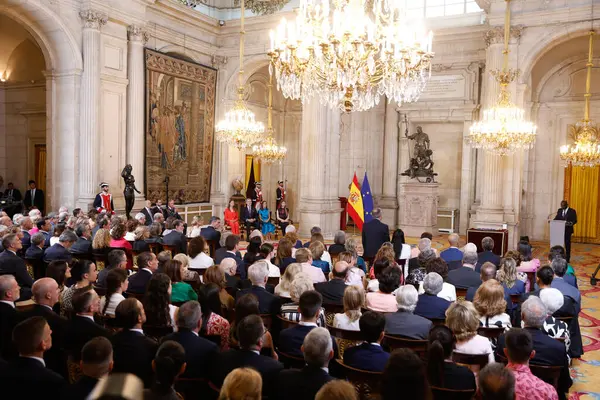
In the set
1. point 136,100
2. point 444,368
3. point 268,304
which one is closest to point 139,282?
point 268,304

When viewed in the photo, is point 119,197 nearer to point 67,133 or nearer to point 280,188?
point 67,133

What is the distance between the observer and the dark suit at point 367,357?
3.21 m

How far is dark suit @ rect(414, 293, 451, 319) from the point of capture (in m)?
4.36

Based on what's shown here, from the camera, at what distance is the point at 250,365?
308cm

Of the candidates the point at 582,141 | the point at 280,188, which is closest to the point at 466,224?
the point at 582,141

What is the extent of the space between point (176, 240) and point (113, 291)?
3512 millimetres

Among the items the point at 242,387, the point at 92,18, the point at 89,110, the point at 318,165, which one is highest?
the point at 92,18

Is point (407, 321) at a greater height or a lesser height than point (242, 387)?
lesser

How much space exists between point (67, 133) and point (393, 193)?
31.8 ft

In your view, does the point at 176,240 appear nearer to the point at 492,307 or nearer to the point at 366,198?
the point at 492,307

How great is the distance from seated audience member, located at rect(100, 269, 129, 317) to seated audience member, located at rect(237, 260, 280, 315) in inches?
38.6

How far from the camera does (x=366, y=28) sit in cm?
655

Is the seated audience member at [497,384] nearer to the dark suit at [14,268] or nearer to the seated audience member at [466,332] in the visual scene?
the seated audience member at [466,332]

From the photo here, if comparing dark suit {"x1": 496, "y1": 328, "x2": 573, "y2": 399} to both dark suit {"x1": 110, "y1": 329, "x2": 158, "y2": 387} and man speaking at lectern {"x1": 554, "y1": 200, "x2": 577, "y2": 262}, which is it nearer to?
dark suit {"x1": 110, "y1": 329, "x2": 158, "y2": 387}
